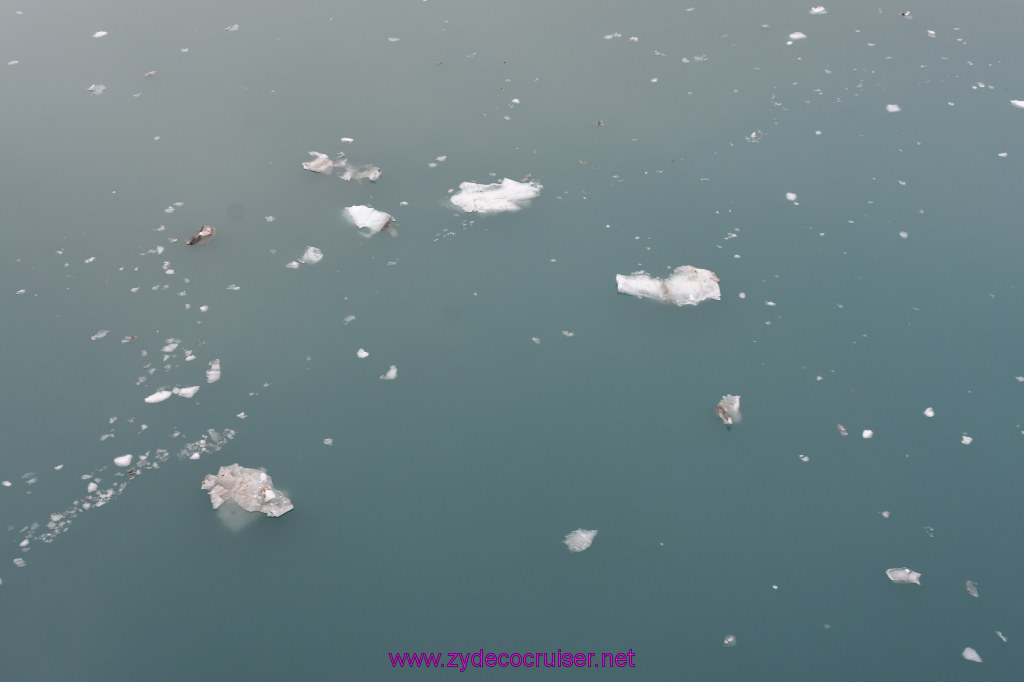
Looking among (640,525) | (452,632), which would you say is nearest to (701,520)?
(640,525)

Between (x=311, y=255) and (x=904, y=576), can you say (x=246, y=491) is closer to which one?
(x=311, y=255)

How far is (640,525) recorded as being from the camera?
2818mm

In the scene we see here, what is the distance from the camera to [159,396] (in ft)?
10.4

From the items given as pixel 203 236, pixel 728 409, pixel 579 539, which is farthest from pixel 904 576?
pixel 203 236

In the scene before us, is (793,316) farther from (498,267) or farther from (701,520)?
(498,267)

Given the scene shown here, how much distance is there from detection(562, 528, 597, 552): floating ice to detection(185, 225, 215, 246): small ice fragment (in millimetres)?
2428

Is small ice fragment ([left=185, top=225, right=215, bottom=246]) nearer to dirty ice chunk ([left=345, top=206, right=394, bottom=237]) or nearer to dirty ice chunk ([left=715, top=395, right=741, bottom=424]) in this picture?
dirty ice chunk ([left=345, top=206, right=394, bottom=237])

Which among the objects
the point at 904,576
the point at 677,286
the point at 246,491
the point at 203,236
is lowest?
the point at 904,576

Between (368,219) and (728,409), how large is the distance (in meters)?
2.08

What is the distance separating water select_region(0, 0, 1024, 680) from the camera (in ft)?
8.66

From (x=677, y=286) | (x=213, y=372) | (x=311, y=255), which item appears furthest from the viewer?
(x=311, y=255)

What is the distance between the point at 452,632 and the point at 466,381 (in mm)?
1081

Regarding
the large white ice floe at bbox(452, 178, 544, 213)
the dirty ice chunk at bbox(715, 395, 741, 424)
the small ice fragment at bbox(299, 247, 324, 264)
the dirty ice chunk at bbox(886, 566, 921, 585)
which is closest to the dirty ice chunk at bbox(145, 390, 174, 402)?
the small ice fragment at bbox(299, 247, 324, 264)

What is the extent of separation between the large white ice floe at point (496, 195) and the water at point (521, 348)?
0.08 metres
